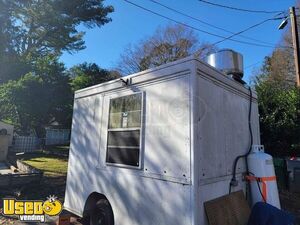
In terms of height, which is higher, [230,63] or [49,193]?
[230,63]

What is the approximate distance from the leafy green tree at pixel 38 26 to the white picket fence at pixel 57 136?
6.66 metres

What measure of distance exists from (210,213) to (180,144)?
83 centimetres

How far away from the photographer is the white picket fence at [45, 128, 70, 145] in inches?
1028

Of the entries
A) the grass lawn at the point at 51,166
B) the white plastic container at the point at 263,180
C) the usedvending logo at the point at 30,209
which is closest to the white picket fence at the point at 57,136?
the grass lawn at the point at 51,166

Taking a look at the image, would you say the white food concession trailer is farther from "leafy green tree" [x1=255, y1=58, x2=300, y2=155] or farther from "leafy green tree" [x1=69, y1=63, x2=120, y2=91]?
"leafy green tree" [x1=69, y1=63, x2=120, y2=91]

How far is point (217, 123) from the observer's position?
345cm

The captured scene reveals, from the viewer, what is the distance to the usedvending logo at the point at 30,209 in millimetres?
5074

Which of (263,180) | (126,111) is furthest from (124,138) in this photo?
(263,180)

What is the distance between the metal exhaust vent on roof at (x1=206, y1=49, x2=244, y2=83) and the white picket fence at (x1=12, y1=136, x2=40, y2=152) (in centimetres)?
2060

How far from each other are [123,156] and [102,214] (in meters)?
1.00

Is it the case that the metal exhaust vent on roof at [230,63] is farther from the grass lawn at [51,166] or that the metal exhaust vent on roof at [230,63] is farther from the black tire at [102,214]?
the grass lawn at [51,166]

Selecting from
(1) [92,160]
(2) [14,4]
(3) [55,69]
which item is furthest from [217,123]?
(3) [55,69]

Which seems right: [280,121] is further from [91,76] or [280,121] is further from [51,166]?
[91,76]

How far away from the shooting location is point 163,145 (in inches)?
129
